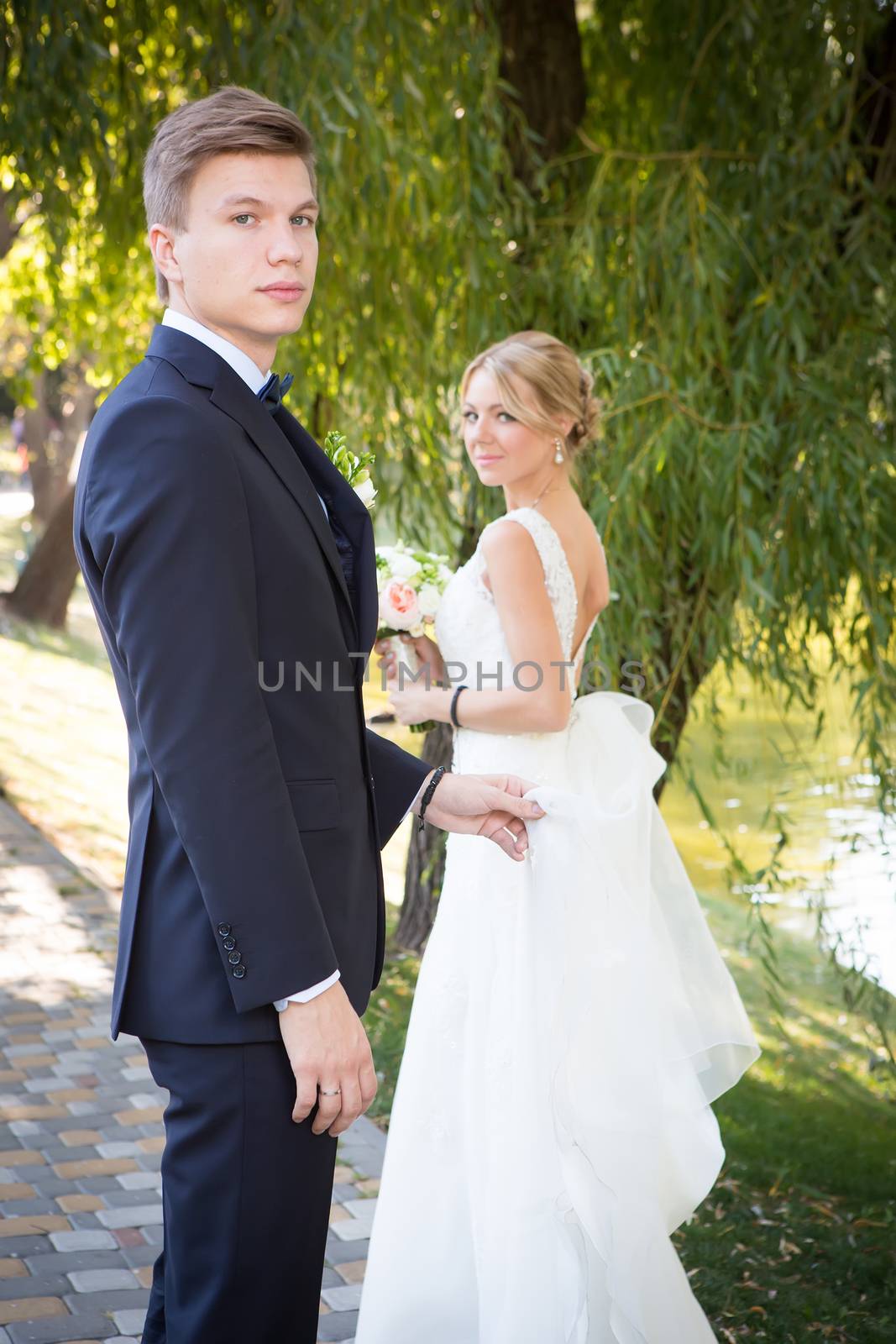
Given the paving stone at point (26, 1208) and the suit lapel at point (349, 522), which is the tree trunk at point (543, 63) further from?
the paving stone at point (26, 1208)

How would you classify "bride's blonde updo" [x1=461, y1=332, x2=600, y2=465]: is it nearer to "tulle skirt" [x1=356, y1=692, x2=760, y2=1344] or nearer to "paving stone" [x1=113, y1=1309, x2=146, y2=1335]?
"tulle skirt" [x1=356, y1=692, x2=760, y2=1344]

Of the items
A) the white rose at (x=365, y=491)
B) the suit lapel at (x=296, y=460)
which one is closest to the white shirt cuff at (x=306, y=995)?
the suit lapel at (x=296, y=460)

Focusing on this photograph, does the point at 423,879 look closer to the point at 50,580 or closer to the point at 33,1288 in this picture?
the point at 33,1288

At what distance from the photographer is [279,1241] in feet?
5.40

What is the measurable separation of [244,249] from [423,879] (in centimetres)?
382

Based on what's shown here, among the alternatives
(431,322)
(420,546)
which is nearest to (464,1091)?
(420,546)

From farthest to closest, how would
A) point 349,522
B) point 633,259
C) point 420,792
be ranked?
point 633,259 → point 420,792 → point 349,522

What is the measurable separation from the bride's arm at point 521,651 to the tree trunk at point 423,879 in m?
2.05

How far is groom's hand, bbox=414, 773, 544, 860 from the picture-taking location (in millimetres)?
2174

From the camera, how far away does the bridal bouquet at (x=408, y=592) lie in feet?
10.2

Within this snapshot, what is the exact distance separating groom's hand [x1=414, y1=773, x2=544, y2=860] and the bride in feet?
0.69

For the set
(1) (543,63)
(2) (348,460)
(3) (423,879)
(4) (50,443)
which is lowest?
(3) (423,879)

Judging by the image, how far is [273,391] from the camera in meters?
1.82

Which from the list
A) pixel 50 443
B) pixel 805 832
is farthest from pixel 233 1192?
pixel 50 443
